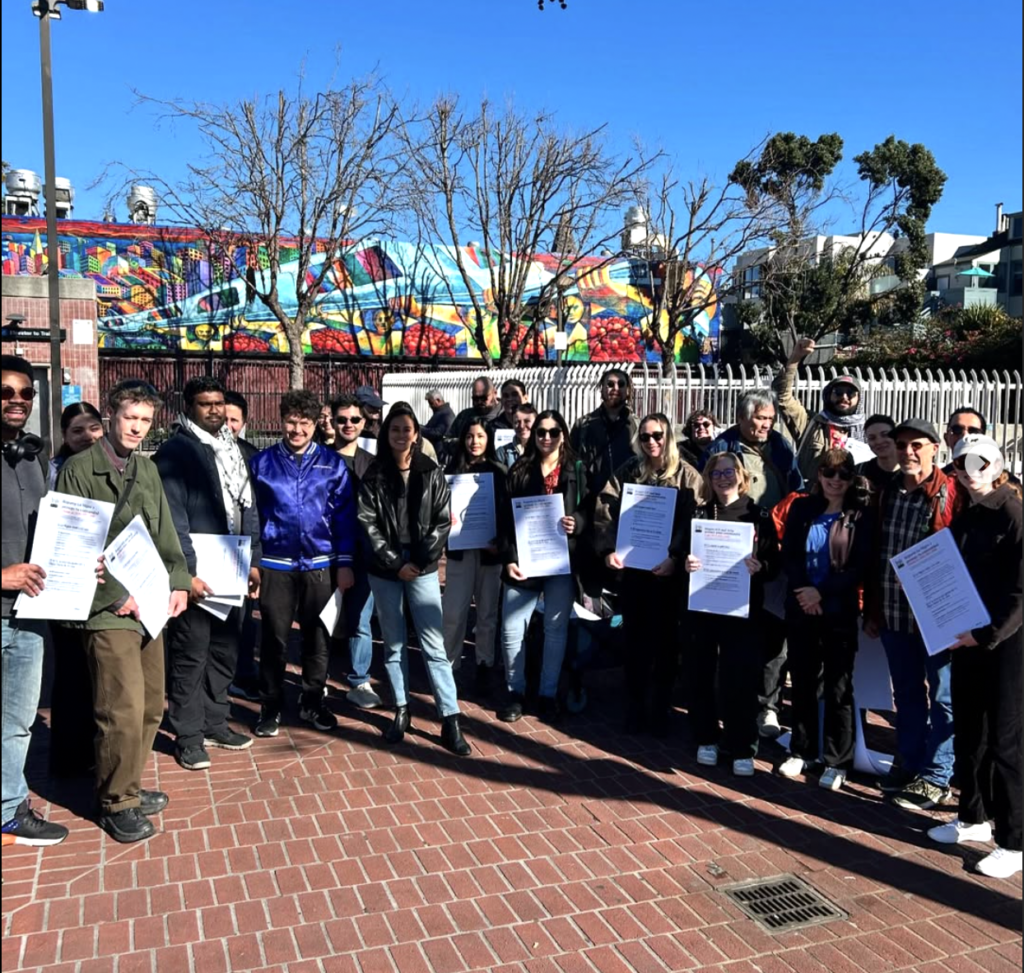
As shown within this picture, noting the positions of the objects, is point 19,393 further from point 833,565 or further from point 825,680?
point 825,680

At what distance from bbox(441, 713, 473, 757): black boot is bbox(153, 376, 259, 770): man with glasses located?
1180 millimetres

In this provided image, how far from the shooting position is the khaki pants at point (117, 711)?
4.28 metres

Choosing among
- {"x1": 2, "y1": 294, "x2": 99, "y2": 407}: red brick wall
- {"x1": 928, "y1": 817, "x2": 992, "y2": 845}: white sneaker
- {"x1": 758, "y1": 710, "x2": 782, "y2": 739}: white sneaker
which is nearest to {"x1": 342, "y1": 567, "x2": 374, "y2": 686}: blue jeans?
{"x1": 758, "y1": 710, "x2": 782, "y2": 739}: white sneaker

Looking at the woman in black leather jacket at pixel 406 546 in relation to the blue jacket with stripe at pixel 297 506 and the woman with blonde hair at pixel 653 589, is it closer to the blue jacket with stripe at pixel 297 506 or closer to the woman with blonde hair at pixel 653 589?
the blue jacket with stripe at pixel 297 506

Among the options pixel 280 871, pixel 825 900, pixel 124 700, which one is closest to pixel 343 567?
pixel 124 700

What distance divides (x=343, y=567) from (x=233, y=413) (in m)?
1.32

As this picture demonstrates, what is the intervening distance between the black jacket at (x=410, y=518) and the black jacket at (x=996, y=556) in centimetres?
277

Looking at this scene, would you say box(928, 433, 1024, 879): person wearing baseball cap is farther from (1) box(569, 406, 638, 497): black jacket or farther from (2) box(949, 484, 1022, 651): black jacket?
(1) box(569, 406, 638, 497): black jacket

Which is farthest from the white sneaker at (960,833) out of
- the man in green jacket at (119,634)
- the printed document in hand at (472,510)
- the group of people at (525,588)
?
the man in green jacket at (119,634)

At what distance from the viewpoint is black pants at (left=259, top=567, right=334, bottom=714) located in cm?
553

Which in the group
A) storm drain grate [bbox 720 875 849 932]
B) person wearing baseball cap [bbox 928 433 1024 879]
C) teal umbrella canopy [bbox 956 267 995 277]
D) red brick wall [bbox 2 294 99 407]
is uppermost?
teal umbrella canopy [bbox 956 267 995 277]

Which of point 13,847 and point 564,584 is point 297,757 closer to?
point 13,847

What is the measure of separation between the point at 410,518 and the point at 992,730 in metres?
3.21

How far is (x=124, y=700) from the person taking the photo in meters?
4.31
